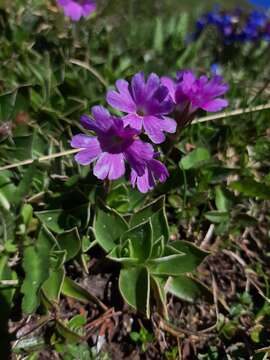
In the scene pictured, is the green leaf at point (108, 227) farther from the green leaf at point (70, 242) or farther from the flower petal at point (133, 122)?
the flower petal at point (133, 122)

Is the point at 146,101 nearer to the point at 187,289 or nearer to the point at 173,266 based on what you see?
the point at 173,266

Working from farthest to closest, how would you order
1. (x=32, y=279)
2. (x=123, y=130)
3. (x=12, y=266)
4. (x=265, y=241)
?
(x=265, y=241), (x=12, y=266), (x=32, y=279), (x=123, y=130)

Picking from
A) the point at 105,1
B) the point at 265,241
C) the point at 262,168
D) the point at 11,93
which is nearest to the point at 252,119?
the point at 262,168

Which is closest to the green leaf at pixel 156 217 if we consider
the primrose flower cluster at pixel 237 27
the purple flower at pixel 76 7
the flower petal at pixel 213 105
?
the flower petal at pixel 213 105

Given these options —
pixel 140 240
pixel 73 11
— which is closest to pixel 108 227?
pixel 140 240

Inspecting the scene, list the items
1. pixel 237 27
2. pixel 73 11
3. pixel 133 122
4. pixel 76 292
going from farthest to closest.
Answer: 1. pixel 237 27
2. pixel 73 11
3. pixel 76 292
4. pixel 133 122

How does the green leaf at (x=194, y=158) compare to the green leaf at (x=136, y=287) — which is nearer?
the green leaf at (x=136, y=287)

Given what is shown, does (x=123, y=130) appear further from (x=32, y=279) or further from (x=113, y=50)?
(x=113, y=50)
